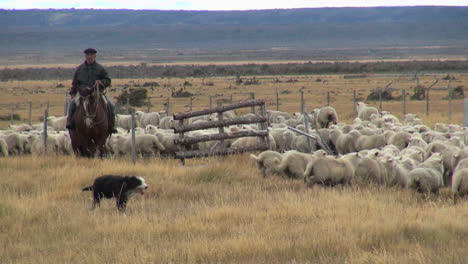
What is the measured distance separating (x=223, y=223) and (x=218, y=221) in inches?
7.3

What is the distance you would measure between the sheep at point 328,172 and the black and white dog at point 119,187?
332cm

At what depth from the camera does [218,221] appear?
33.3ft

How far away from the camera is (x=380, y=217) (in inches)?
397

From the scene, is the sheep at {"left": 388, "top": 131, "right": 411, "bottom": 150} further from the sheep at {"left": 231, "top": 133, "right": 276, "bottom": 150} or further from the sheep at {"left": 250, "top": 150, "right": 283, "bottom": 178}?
the sheep at {"left": 250, "top": 150, "right": 283, "bottom": 178}

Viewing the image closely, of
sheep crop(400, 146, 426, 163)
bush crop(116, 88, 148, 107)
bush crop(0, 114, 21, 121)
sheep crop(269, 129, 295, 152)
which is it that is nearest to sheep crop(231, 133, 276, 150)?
Answer: sheep crop(269, 129, 295, 152)

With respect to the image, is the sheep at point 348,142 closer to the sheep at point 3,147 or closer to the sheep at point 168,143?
the sheep at point 168,143

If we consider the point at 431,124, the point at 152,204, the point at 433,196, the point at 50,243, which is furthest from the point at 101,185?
the point at 431,124

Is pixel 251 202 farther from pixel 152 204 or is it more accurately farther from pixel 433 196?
pixel 433 196

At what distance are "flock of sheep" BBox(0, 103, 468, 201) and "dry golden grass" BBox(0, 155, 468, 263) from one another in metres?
0.42

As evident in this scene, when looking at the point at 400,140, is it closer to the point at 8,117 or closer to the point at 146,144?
the point at 146,144

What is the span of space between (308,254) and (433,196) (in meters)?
4.55

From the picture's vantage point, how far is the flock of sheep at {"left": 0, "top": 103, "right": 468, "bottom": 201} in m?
13.3

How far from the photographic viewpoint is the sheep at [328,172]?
13.3 metres

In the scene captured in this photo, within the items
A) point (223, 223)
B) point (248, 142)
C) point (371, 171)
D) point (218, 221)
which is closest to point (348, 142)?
point (248, 142)
